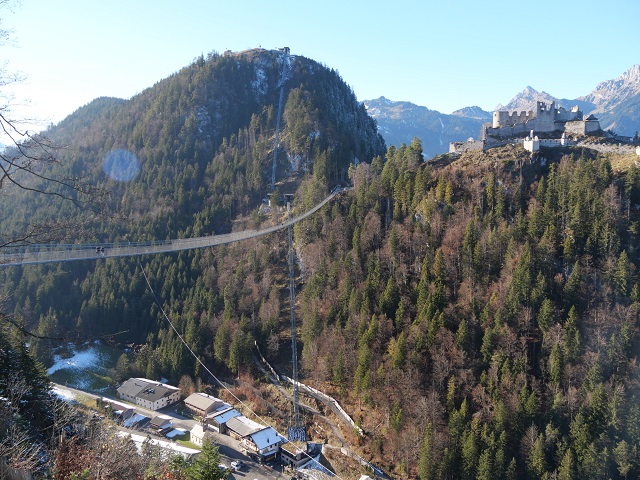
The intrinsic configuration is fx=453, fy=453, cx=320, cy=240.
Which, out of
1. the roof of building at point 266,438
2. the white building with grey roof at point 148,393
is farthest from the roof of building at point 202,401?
the roof of building at point 266,438

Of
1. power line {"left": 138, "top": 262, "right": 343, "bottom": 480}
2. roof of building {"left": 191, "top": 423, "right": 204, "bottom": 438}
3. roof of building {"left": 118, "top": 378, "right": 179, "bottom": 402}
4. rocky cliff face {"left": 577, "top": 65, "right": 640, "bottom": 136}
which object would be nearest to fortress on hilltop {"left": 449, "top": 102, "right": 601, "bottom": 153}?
power line {"left": 138, "top": 262, "right": 343, "bottom": 480}

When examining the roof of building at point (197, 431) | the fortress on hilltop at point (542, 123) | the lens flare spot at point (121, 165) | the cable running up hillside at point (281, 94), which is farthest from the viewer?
the lens flare spot at point (121, 165)

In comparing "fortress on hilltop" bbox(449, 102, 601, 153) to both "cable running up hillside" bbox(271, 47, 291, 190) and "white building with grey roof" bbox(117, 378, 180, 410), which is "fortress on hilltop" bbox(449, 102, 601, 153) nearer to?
"cable running up hillside" bbox(271, 47, 291, 190)

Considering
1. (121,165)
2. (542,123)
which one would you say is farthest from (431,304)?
(121,165)

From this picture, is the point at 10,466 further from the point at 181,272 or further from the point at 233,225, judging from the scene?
the point at 233,225

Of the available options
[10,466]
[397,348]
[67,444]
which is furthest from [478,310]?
[10,466]

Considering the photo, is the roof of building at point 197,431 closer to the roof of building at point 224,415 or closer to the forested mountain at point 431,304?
the roof of building at point 224,415

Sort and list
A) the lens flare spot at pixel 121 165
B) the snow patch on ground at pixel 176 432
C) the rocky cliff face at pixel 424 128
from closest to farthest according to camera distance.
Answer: the snow patch on ground at pixel 176 432, the lens flare spot at pixel 121 165, the rocky cliff face at pixel 424 128
